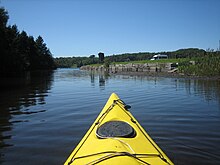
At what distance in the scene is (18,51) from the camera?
196 ft

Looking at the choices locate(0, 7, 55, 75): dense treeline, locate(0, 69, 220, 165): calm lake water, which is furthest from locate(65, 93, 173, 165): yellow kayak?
locate(0, 7, 55, 75): dense treeline

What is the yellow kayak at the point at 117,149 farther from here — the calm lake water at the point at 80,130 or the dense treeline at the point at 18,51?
the dense treeline at the point at 18,51

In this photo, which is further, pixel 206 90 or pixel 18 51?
pixel 18 51

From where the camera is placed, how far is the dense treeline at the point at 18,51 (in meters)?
36.2

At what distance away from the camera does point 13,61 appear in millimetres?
40594

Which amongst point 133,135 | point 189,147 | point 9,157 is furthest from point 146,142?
point 9,157

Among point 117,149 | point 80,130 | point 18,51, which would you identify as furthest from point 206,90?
point 18,51


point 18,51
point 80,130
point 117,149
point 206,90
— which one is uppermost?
point 18,51

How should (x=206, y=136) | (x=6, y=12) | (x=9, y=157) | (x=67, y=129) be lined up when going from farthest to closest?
(x=6, y=12)
(x=67, y=129)
(x=206, y=136)
(x=9, y=157)

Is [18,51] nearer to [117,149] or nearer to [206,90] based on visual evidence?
[206,90]

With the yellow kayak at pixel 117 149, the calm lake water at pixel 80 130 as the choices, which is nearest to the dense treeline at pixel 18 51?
the calm lake water at pixel 80 130

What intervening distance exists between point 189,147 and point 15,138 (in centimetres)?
513

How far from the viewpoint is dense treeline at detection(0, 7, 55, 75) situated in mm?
36244

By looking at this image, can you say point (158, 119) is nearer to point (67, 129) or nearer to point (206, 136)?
point (206, 136)
